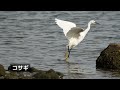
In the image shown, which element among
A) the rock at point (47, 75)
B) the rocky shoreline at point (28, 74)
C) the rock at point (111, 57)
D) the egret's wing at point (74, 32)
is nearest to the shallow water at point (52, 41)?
the rock at point (111, 57)

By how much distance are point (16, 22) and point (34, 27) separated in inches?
75.1

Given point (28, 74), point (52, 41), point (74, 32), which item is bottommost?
point (28, 74)

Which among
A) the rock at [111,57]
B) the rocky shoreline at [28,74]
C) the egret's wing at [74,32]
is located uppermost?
the egret's wing at [74,32]

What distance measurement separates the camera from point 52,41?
20641 mm

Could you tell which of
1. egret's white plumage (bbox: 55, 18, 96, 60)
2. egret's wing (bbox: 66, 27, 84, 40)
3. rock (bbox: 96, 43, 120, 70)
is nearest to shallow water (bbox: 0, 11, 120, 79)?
rock (bbox: 96, 43, 120, 70)

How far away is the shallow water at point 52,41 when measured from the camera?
1547 centimetres

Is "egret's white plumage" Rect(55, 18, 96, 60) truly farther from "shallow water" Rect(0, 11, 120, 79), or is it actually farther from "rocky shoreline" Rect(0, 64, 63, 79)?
"rocky shoreline" Rect(0, 64, 63, 79)

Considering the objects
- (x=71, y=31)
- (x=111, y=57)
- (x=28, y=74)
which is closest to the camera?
(x=28, y=74)

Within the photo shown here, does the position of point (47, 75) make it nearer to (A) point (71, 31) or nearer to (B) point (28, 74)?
(B) point (28, 74)

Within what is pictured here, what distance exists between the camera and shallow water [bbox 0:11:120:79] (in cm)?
1547

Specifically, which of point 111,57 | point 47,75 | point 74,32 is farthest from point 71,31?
point 47,75

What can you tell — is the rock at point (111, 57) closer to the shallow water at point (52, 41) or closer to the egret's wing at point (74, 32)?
the shallow water at point (52, 41)
